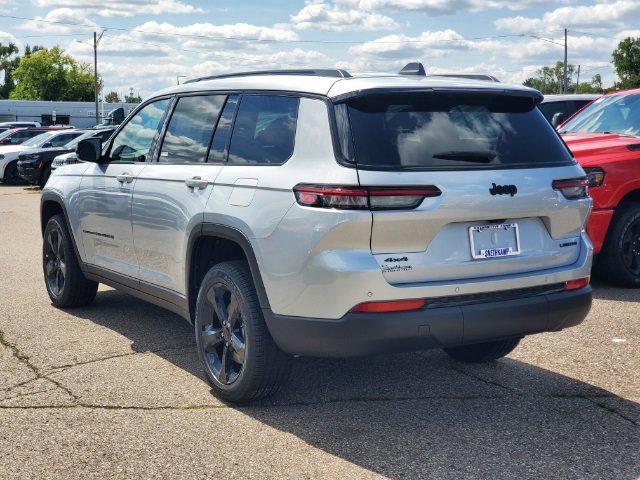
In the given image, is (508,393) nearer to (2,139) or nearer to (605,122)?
(605,122)

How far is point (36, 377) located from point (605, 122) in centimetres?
650

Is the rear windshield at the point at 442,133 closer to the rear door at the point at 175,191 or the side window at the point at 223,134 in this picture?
the side window at the point at 223,134

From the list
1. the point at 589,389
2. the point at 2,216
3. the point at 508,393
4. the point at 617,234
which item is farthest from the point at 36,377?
the point at 2,216

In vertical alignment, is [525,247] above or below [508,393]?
above

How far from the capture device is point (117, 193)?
632 centimetres

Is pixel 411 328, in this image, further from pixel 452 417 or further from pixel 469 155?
pixel 469 155

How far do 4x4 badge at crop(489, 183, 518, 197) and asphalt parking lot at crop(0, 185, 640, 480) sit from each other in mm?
1194

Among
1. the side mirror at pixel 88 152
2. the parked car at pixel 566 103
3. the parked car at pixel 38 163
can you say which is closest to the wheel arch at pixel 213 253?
the side mirror at pixel 88 152

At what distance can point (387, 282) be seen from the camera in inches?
168

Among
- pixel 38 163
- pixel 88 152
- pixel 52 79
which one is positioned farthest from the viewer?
pixel 52 79

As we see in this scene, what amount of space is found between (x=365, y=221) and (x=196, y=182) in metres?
1.41

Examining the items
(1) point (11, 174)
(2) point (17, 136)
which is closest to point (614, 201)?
(1) point (11, 174)

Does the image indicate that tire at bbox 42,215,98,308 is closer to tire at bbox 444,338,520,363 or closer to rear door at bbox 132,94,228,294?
rear door at bbox 132,94,228,294

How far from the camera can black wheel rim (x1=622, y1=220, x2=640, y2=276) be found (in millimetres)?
8438
